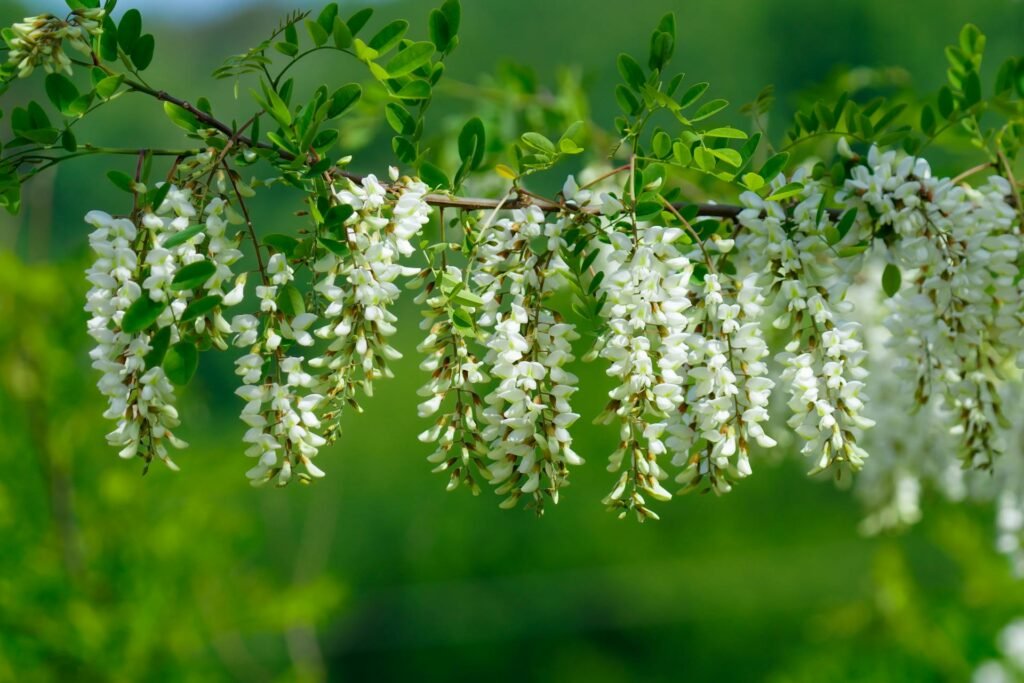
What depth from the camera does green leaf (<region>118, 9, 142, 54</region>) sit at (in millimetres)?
574

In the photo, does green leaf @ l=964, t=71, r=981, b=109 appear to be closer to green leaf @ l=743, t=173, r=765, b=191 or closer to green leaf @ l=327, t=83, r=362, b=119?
green leaf @ l=743, t=173, r=765, b=191

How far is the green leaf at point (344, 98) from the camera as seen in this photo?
58cm

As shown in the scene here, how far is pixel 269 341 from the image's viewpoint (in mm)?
553

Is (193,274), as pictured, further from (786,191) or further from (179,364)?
(786,191)

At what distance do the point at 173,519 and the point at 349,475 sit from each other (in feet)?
3.75

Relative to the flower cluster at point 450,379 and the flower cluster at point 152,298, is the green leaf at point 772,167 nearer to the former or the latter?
the flower cluster at point 450,379

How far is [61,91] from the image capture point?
0.57m

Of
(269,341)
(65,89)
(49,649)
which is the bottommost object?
(49,649)

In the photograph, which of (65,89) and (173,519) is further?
(173,519)

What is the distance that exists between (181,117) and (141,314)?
124 millimetres

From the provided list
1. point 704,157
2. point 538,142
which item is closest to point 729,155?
point 704,157

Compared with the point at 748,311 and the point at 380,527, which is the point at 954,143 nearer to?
the point at 748,311

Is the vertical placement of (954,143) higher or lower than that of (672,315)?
higher

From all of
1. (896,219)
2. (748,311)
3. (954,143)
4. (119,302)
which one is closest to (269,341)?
(119,302)
